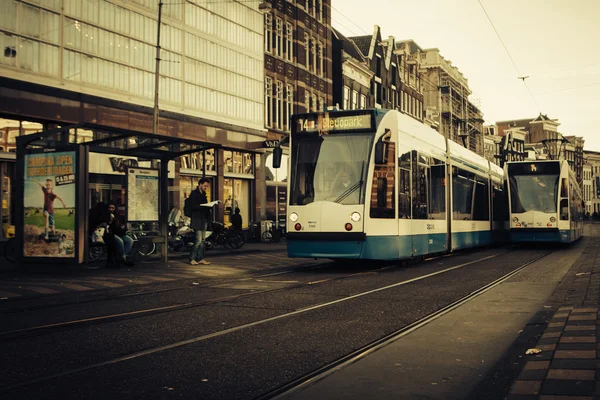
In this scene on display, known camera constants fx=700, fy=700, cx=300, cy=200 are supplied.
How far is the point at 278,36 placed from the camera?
36250mm

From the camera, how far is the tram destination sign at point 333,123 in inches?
565

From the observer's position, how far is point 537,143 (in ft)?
392

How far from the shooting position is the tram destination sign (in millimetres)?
14344

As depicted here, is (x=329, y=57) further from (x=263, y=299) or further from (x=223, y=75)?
(x=263, y=299)

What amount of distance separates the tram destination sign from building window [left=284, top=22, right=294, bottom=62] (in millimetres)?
22943

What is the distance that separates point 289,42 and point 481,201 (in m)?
17.3

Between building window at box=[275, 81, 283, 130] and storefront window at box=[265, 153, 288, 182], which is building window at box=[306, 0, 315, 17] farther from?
storefront window at box=[265, 153, 288, 182]

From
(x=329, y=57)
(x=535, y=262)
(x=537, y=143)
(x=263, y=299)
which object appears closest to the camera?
(x=263, y=299)

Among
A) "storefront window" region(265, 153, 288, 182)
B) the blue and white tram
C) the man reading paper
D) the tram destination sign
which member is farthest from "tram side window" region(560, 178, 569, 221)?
the man reading paper

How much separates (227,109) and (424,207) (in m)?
16.3

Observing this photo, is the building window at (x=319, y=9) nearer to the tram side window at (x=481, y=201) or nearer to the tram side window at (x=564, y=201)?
the tram side window at (x=481, y=201)

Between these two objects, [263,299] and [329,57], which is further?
[329,57]

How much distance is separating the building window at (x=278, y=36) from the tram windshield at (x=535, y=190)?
15.4 metres

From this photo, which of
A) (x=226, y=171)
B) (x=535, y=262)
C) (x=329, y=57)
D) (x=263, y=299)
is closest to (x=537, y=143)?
(x=329, y=57)
